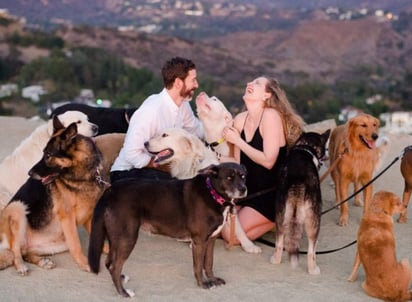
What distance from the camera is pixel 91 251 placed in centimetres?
520

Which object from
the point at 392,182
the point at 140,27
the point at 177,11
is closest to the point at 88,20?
the point at 140,27

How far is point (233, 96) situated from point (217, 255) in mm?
33816

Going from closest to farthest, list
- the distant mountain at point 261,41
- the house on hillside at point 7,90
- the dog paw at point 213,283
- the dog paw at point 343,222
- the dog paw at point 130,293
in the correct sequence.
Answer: the dog paw at point 130,293 → the dog paw at point 213,283 → the dog paw at point 343,222 → the house on hillside at point 7,90 → the distant mountain at point 261,41

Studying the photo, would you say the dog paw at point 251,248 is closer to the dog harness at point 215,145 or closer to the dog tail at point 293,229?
the dog tail at point 293,229

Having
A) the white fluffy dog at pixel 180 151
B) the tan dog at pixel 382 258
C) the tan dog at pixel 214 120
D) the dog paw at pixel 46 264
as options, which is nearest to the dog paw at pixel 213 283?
the tan dog at pixel 382 258

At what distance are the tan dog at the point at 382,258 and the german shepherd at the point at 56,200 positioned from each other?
2.40 meters

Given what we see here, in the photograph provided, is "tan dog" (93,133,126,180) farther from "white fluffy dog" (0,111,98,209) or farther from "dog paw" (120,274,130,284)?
"dog paw" (120,274,130,284)

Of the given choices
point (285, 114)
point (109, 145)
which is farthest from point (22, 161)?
point (285, 114)

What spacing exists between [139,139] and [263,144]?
126 centimetres

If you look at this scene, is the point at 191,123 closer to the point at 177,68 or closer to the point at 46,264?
the point at 177,68

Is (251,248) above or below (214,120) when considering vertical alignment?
below

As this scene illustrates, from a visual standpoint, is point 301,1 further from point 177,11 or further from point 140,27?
point 140,27

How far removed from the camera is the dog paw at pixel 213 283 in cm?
537

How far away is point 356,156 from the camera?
7.37 metres
